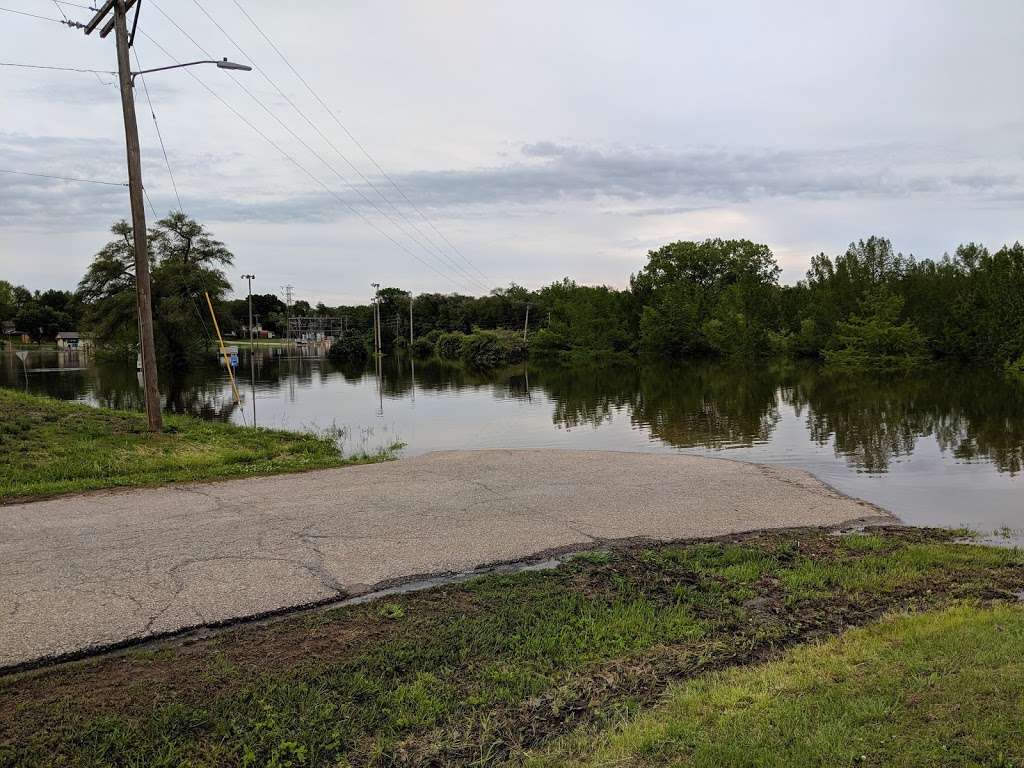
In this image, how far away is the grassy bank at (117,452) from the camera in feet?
40.9

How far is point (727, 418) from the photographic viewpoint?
2473 cm

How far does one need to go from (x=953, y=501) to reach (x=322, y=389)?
3612cm

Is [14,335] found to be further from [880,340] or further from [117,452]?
[117,452]

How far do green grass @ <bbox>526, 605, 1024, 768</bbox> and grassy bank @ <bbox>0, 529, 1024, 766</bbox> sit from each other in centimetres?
2

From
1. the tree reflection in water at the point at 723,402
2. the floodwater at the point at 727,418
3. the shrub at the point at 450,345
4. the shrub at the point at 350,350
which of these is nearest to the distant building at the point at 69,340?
the shrub at the point at 350,350

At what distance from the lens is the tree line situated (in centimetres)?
5794

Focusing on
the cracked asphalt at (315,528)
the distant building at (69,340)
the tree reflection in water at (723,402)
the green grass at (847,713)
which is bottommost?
the tree reflection in water at (723,402)

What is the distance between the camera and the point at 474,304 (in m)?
129

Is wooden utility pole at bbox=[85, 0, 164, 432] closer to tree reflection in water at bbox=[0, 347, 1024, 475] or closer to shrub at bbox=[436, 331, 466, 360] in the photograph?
tree reflection in water at bbox=[0, 347, 1024, 475]

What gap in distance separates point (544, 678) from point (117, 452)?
12433 mm

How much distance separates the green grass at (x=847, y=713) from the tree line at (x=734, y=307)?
45.6 m

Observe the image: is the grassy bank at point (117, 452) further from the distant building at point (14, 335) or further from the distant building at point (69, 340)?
the distant building at point (14, 335)

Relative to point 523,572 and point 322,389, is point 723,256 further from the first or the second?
point 523,572

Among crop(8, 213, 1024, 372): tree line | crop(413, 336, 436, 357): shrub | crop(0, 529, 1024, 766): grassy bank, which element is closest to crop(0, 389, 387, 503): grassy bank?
crop(0, 529, 1024, 766): grassy bank
